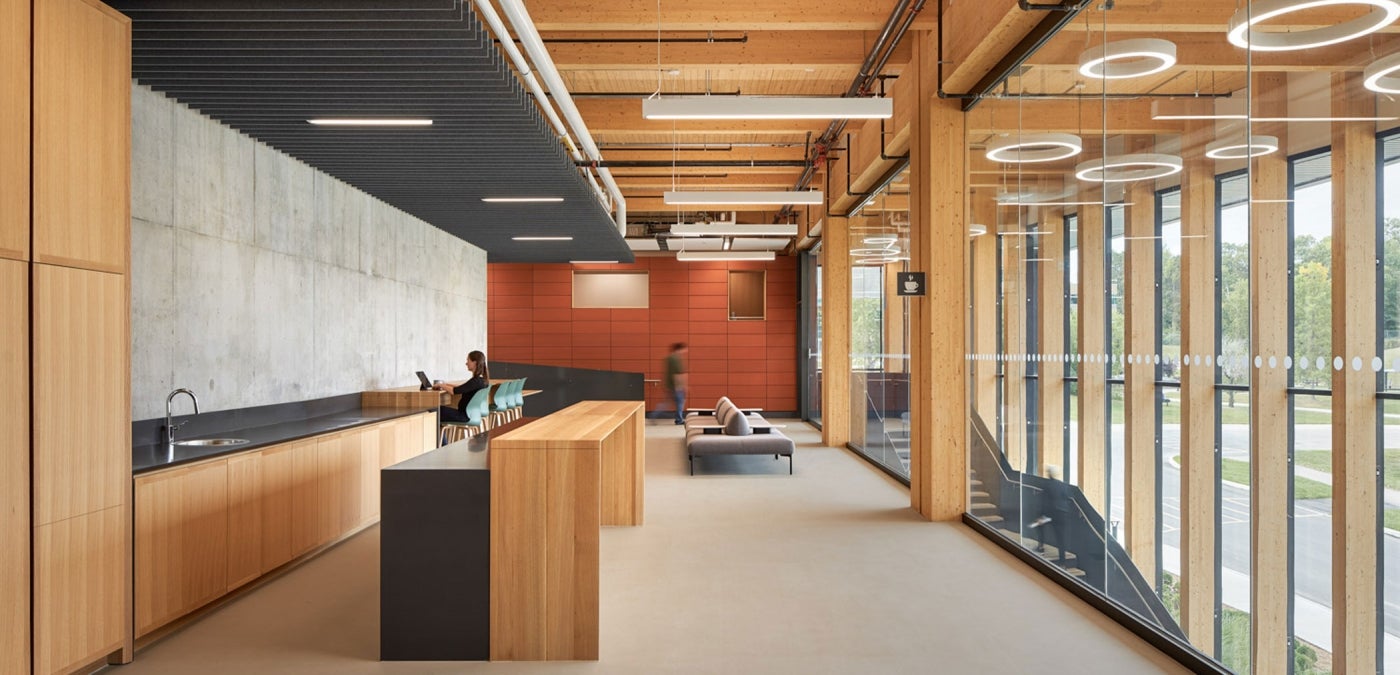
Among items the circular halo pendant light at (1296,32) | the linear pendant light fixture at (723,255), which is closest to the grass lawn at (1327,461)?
the circular halo pendant light at (1296,32)

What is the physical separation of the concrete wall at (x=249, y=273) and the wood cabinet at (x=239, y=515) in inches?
31.1

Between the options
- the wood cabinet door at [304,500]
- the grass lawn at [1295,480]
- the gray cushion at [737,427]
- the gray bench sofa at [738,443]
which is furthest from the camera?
the gray cushion at [737,427]

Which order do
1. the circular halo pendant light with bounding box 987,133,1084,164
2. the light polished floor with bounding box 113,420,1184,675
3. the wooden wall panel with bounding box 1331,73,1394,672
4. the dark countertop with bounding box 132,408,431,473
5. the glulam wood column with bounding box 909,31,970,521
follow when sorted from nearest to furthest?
the wooden wall panel with bounding box 1331,73,1394,672 < the light polished floor with bounding box 113,420,1184,675 < the dark countertop with bounding box 132,408,431,473 < the circular halo pendant light with bounding box 987,133,1084,164 < the glulam wood column with bounding box 909,31,970,521

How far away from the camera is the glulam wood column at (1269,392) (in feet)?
10.4

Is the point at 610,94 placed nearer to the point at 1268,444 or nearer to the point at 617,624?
the point at 617,624

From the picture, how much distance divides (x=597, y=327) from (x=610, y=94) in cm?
931

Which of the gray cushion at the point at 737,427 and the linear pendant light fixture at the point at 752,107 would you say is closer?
the linear pendant light fixture at the point at 752,107

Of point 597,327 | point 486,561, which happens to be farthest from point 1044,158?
point 597,327

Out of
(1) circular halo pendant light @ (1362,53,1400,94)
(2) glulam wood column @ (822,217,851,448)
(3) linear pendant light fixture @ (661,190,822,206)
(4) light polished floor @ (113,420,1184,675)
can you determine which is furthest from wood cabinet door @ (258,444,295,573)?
(2) glulam wood column @ (822,217,851,448)

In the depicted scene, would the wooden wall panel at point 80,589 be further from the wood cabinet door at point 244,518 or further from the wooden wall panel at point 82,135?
the wooden wall panel at point 82,135

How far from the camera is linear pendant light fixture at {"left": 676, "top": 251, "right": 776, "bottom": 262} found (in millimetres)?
14523

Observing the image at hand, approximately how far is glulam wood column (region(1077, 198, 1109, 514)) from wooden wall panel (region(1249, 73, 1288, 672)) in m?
1.13

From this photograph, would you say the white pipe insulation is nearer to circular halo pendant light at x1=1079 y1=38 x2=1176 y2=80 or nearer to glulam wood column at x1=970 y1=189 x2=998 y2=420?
circular halo pendant light at x1=1079 y1=38 x2=1176 y2=80

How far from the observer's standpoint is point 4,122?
10.3 ft
